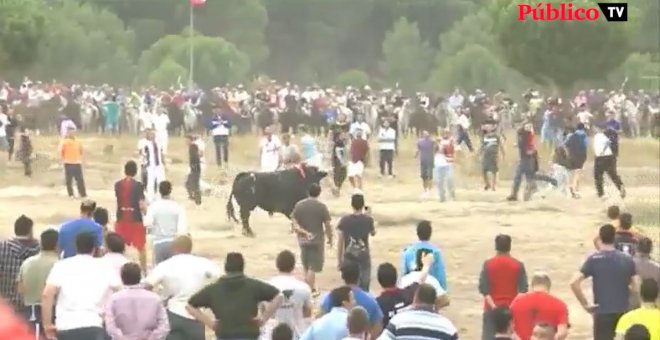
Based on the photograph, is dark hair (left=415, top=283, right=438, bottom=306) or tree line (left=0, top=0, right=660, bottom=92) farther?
tree line (left=0, top=0, right=660, bottom=92)

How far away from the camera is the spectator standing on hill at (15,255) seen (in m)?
9.98

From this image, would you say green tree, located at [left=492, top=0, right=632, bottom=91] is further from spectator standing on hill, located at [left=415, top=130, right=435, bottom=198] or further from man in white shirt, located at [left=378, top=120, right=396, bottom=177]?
spectator standing on hill, located at [left=415, top=130, right=435, bottom=198]

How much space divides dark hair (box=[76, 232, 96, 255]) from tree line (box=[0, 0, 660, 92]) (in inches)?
1592

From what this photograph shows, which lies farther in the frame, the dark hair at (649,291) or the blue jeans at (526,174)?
the blue jeans at (526,174)

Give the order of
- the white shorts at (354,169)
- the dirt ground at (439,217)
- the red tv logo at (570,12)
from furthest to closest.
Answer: the red tv logo at (570,12) < the white shorts at (354,169) < the dirt ground at (439,217)

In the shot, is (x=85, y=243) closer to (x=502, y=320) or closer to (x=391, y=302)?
(x=391, y=302)

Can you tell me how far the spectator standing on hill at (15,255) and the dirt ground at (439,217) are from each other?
5.42 metres

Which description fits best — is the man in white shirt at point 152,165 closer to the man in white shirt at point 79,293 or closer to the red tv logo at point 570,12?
the man in white shirt at point 79,293

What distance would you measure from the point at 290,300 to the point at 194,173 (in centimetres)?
1577

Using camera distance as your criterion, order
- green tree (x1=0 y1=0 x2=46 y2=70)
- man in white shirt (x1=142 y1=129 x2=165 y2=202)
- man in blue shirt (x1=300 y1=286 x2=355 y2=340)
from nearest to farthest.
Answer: man in blue shirt (x1=300 y1=286 x2=355 y2=340), man in white shirt (x1=142 y1=129 x2=165 y2=202), green tree (x1=0 y1=0 x2=46 y2=70)

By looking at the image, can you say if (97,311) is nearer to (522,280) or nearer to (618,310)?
(522,280)

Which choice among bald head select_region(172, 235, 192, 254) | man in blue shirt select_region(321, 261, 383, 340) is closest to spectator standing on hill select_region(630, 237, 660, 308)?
man in blue shirt select_region(321, 261, 383, 340)

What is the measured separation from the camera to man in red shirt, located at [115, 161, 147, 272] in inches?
595

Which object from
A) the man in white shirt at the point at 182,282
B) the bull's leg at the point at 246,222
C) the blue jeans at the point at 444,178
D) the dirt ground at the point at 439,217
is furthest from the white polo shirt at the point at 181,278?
the blue jeans at the point at 444,178
